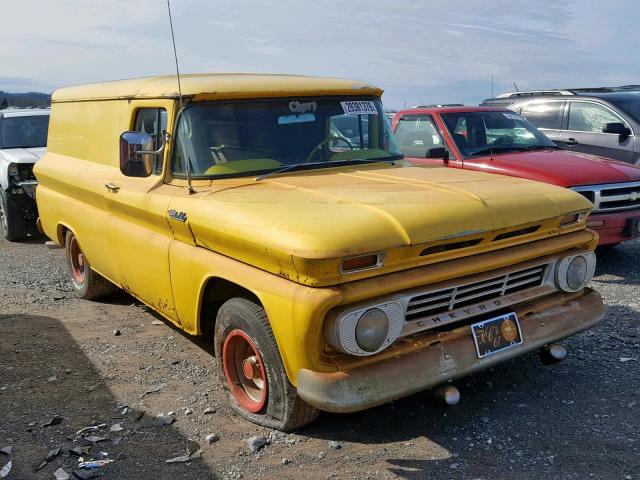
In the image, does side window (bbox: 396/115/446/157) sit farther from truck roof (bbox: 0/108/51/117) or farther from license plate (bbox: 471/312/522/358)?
truck roof (bbox: 0/108/51/117)

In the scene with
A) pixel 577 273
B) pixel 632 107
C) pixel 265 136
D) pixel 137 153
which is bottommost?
pixel 577 273

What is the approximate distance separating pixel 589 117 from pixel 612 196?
3.00 m

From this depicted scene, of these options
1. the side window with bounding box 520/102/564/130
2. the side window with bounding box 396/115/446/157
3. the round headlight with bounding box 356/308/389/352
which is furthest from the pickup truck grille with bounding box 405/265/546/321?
the side window with bounding box 520/102/564/130

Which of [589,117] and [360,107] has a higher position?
[589,117]

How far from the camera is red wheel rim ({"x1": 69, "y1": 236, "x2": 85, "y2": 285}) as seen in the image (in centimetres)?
644

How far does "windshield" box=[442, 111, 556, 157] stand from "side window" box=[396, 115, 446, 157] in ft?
0.65

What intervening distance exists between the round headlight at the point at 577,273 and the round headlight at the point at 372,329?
148 cm

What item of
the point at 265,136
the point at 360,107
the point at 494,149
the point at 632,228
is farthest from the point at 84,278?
the point at 632,228

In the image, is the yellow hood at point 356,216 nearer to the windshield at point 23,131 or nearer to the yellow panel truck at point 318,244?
the yellow panel truck at point 318,244

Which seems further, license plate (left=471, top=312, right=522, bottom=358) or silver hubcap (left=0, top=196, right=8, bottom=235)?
silver hubcap (left=0, top=196, right=8, bottom=235)

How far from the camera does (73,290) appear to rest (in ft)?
22.6

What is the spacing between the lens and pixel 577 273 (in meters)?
3.96

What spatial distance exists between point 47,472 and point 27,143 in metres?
8.30

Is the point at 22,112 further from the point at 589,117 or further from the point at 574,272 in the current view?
the point at 574,272
